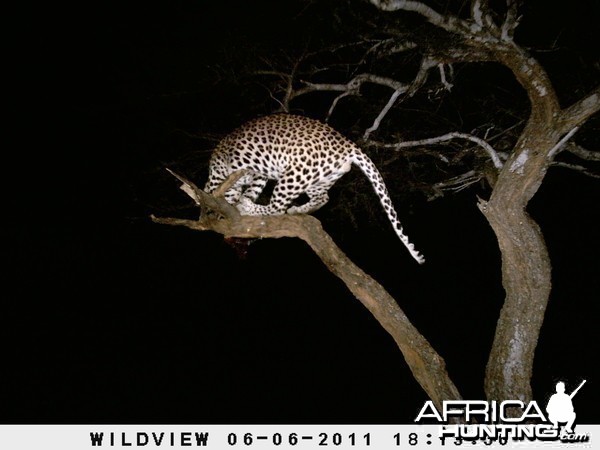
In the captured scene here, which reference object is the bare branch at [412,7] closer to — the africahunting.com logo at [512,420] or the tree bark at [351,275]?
the tree bark at [351,275]

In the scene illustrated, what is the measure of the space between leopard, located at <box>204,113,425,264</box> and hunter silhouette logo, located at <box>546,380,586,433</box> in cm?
138

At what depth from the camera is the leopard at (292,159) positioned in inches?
216

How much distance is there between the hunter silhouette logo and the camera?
16.1ft

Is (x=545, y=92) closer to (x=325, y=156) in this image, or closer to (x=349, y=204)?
(x=325, y=156)

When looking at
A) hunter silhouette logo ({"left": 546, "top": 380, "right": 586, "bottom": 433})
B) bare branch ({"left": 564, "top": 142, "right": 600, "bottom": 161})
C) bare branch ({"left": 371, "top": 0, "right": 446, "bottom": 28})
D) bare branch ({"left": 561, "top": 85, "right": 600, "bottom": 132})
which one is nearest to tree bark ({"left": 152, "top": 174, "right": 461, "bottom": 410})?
hunter silhouette logo ({"left": 546, "top": 380, "right": 586, "bottom": 433})

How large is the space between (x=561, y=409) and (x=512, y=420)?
352mm

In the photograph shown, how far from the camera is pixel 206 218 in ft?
17.1

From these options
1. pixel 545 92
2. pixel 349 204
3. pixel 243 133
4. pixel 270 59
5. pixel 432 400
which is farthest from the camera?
pixel 349 204

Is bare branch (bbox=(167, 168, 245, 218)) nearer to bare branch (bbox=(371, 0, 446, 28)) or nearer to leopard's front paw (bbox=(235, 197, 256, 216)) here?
leopard's front paw (bbox=(235, 197, 256, 216))

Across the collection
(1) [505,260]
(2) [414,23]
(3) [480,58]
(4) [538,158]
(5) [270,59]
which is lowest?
(1) [505,260]

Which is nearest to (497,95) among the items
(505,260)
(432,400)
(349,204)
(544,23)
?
(544,23)

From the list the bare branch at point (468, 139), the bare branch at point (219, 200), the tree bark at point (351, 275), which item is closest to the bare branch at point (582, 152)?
the bare branch at point (468, 139)

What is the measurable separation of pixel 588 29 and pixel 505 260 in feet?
6.79

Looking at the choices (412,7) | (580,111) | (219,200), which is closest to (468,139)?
(580,111)
